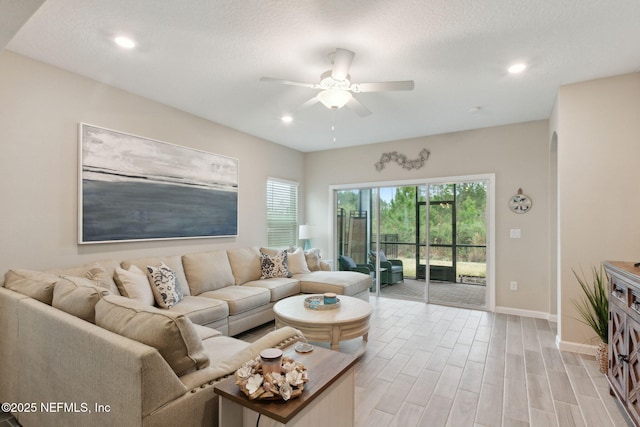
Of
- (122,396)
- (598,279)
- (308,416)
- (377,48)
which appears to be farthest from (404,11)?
(598,279)

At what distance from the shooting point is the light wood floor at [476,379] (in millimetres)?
2150

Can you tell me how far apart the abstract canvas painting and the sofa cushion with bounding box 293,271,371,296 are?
1.31m

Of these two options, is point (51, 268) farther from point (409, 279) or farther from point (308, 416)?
point (409, 279)

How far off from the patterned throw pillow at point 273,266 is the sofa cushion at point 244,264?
0.09 meters

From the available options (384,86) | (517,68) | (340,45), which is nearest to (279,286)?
(384,86)

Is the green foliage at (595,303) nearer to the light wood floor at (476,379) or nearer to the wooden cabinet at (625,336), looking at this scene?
the light wood floor at (476,379)

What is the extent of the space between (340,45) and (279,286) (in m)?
2.81

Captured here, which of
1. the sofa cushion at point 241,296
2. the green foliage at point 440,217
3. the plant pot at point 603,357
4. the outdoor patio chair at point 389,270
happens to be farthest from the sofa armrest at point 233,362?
the outdoor patio chair at point 389,270

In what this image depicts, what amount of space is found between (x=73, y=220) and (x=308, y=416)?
301 centimetres

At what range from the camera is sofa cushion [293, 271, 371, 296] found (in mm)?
4109

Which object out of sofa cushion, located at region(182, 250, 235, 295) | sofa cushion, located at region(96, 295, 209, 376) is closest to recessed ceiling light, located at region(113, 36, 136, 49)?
sofa cushion, located at region(96, 295, 209, 376)

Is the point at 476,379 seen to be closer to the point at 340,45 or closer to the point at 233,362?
the point at 233,362

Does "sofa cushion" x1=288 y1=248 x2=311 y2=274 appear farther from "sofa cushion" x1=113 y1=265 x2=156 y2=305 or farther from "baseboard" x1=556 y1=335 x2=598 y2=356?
"baseboard" x1=556 y1=335 x2=598 y2=356

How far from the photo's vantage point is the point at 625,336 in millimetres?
2123
